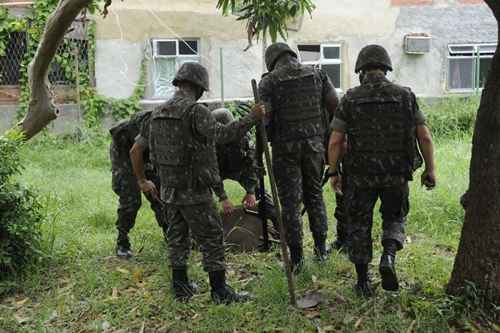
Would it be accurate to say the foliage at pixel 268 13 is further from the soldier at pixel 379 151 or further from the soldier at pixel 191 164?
the soldier at pixel 379 151

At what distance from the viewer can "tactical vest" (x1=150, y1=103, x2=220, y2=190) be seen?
13.2ft

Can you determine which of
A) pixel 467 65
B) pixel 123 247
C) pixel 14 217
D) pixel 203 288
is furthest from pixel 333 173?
pixel 467 65

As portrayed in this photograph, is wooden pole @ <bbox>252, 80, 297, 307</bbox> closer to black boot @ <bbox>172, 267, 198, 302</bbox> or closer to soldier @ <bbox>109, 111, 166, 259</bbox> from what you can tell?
black boot @ <bbox>172, 267, 198, 302</bbox>

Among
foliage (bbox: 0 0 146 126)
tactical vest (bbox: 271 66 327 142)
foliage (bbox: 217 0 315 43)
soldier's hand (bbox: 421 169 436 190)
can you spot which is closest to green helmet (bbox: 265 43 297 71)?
tactical vest (bbox: 271 66 327 142)

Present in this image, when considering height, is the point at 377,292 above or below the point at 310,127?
below

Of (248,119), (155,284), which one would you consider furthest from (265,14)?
(155,284)

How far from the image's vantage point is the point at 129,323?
4.13 meters

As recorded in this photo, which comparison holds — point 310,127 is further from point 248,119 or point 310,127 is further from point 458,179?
point 458,179

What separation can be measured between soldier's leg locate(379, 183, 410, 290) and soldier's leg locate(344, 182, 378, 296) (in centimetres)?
11

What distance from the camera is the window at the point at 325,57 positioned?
562 inches

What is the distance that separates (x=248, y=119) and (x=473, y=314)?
79.8 inches

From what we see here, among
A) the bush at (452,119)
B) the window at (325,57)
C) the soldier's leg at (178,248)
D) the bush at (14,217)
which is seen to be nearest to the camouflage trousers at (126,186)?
the bush at (14,217)

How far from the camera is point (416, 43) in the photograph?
14383mm

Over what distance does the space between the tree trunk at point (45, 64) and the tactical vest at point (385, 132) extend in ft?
7.58
